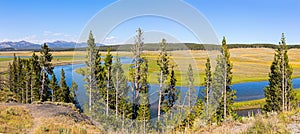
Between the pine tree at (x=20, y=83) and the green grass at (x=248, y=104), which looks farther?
the pine tree at (x=20, y=83)

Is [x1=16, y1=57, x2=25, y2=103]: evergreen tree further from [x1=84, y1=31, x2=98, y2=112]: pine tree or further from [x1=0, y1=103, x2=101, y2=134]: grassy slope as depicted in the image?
[x1=0, y1=103, x2=101, y2=134]: grassy slope

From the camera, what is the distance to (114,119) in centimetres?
3194

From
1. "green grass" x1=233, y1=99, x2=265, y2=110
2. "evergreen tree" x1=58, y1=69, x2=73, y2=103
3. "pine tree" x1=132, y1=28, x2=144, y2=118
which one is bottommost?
"green grass" x1=233, y1=99, x2=265, y2=110

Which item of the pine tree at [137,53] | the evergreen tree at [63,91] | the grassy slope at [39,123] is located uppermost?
the pine tree at [137,53]

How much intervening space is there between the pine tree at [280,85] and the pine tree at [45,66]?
122 ft

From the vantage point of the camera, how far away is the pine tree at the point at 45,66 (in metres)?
46.1

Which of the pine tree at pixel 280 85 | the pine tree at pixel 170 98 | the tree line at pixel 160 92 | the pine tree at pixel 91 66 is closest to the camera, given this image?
the tree line at pixel 160 92

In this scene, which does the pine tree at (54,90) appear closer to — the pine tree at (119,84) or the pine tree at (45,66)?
the pine tree at (45,66)

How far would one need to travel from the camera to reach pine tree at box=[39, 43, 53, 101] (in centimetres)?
4612

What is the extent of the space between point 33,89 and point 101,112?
70.4 feet

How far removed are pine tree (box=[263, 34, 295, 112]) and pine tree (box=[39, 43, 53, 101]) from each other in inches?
1462

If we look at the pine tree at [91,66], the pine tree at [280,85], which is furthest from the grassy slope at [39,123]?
the pine tree at [280,85]

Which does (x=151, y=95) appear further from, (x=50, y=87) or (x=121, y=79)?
(x=50, y=87)

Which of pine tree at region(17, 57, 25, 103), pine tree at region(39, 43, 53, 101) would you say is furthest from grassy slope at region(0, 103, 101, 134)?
pine tree at region(17, 57, 25, 103)
